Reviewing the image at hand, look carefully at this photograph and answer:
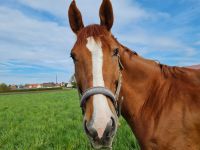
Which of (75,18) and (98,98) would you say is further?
(75,18)

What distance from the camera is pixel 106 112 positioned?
10.9 ft

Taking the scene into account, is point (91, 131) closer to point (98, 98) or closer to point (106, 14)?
point (98, 98)

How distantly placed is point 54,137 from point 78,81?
559cm

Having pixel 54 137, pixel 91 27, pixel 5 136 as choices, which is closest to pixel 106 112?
pixel 91 27

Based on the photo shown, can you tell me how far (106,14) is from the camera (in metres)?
4.29

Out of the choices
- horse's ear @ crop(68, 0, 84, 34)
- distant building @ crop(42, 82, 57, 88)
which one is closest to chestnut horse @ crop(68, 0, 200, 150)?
horse's ear @ crop(68, 0, 84, 34)

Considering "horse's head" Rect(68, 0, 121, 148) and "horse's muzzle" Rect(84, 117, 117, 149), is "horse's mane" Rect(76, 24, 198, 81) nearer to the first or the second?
"horse's head" Rect(68, 0, 121, 148)

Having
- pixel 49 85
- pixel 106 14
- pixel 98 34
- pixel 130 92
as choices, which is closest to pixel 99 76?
pixel 98 34

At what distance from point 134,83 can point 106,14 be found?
3.60ft

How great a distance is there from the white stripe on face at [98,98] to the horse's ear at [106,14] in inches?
18.9

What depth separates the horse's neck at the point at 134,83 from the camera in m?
4.46

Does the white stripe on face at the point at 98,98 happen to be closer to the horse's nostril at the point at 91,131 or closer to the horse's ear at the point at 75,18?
the horse's nostril at the point at 91,131

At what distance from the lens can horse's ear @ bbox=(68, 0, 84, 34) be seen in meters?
4.44

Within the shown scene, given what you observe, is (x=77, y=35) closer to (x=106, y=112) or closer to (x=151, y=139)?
(x=106, y=112)
